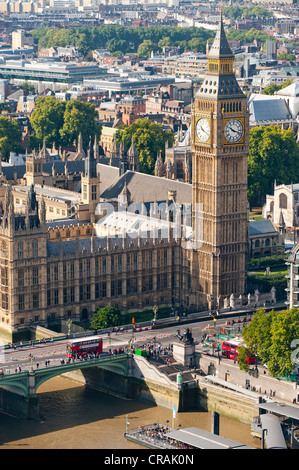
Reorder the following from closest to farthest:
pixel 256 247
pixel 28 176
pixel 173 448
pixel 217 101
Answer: pixel 173 448 < pixel 217 101 < pixel 256 247 < pixel 28 176

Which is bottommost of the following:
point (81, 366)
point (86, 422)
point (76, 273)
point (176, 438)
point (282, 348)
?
point (86, 422)

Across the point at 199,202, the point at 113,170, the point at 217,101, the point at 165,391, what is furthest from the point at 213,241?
the point at 113,170

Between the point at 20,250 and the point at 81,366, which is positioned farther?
the point at 20,250

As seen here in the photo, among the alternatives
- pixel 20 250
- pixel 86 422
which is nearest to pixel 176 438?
pixel 86 422

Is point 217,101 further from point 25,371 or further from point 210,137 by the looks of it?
point 25,371

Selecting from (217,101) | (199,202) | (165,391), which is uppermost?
(217,101)

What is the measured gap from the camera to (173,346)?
135m

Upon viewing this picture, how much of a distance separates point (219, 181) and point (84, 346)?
26577 mm

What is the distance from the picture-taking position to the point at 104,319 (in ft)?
474

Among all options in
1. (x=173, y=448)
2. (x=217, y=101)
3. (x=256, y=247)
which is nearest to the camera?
(x=173, y=448)

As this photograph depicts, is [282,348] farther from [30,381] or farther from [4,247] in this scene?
[4,247]

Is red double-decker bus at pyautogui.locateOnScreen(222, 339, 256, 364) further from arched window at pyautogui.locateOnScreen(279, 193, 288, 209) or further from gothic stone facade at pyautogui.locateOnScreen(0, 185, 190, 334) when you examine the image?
arched window at pyautogui.locateOnScreen(279, 193, 288, 209)

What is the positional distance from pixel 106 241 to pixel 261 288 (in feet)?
62.3

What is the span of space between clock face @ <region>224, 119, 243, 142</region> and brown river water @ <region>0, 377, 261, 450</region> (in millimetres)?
31679
